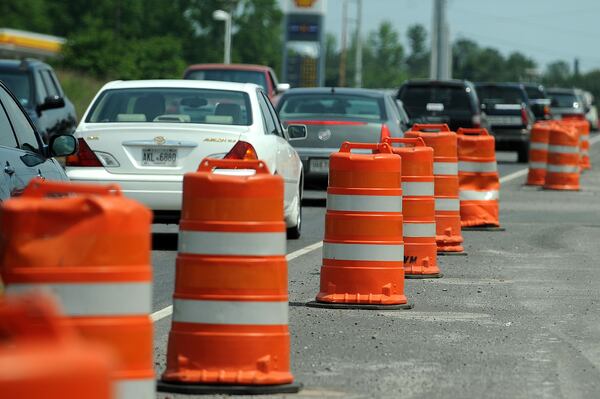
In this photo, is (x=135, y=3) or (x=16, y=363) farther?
(x=135, y=3)

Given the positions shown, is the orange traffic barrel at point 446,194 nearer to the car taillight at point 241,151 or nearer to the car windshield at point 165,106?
the car windshield at point 165,106

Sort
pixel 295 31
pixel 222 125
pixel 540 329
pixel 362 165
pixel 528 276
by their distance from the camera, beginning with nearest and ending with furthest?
pixel 540 329
pixel 362 165
pixel 528 276
pixel 222 125
pixel 295 31

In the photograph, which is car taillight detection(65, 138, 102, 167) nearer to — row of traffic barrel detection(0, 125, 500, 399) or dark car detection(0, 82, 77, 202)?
row of traffic barrel detection(0, 125, 500, 399)

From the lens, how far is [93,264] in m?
5.47

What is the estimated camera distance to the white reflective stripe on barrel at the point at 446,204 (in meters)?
15.0

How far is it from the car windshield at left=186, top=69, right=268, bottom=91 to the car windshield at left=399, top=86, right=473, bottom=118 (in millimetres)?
2907

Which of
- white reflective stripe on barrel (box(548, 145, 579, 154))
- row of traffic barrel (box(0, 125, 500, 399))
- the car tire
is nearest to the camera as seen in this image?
row of traffic barrel (box(0, 125, 500, 399))

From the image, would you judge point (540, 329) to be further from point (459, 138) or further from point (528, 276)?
point (459, 138)

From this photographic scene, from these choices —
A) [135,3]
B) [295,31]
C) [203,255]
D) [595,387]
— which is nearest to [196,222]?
[203,255]

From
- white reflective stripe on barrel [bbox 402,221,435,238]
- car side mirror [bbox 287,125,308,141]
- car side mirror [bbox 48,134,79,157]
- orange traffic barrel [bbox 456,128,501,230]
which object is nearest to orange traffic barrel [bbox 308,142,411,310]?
car side mirror [bbox 48,134,79,157]

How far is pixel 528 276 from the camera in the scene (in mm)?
13062

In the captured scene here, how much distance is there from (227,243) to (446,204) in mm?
7893

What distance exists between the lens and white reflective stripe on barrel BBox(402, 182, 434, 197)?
1301 cm

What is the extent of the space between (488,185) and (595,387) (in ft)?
33.5
